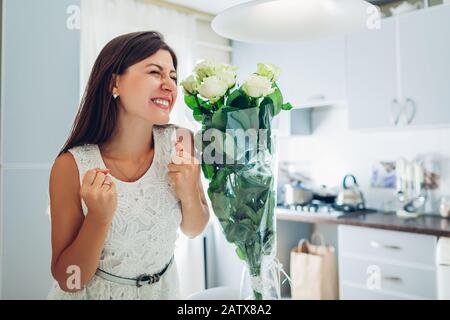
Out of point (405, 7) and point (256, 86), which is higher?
point (405, 7)

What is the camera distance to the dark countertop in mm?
1568

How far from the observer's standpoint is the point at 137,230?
0.67 meters

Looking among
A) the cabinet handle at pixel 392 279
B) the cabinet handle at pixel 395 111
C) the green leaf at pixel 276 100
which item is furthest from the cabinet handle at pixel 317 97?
the green leaf at pixel 276 100

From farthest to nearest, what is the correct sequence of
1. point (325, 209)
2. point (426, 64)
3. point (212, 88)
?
point (325, 209), point (426, 64), point (212, 88)

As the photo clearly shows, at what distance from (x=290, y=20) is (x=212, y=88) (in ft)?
0.88

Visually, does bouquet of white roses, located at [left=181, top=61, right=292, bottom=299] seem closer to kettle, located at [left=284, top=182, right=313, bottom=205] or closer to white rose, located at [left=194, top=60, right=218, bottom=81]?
white rose, located at [left=194, top=60, right=218, bottom=81]

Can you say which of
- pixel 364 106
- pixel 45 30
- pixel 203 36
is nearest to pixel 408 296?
pixel 364 106

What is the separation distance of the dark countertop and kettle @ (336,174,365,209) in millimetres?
71

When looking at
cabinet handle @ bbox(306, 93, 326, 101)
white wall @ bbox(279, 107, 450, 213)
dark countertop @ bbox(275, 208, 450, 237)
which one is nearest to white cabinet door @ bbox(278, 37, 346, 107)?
A: cabinet handle @ bbox(306, 93, 326, 101)

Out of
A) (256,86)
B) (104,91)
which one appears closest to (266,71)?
(256,86)

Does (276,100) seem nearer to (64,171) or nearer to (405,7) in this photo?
(64,171)

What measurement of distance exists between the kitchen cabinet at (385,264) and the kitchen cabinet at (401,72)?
0.55 meters

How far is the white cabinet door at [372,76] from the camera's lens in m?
1.89

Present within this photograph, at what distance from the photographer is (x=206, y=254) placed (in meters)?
0.89
